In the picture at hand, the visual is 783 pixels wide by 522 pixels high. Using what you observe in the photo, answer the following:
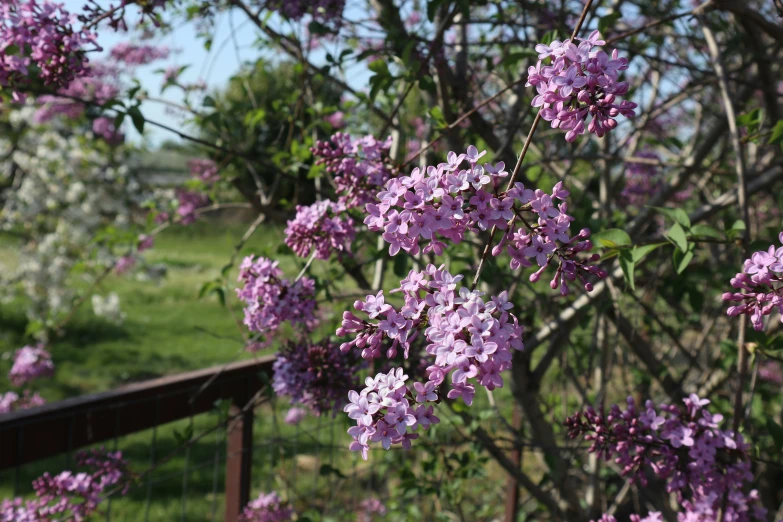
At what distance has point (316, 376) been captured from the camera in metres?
1.66

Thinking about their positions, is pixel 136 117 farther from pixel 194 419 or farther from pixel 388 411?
pixel 194 419

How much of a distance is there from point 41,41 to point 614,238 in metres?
1.30

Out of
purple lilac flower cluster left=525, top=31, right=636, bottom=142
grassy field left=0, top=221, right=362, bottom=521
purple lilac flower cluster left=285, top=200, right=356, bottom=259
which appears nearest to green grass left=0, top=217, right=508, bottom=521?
grassy field left=0, top=221, right=362, bottom=521

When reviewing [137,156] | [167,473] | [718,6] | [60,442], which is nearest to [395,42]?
[718,6]

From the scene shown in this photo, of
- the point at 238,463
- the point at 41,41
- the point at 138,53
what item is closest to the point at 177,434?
the point at 238,463

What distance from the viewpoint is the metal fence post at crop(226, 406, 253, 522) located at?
2238 millimetres

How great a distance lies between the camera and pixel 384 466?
308 centimetres

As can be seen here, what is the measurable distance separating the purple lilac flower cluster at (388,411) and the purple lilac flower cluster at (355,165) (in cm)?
60

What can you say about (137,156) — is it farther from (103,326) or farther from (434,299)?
(434,299)

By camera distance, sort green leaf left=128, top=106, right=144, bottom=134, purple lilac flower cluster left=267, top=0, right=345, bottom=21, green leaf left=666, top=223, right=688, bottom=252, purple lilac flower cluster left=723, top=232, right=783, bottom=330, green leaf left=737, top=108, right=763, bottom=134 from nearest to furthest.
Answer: purple lilac flower cluster left=723, top=232, right=783, bottom=330 → green leaf left=666, top=223, right=688, bottom=252 → green leaf left=737, top=108, right=763, bottom=134 → green leaf left=128, top=106, right=144, bottom=134 → purple lilac flower cluster left=267, top=0, right=345, bottom=21

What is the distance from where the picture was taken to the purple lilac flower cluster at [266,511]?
7.27 feet

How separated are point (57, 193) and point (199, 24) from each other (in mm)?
3783

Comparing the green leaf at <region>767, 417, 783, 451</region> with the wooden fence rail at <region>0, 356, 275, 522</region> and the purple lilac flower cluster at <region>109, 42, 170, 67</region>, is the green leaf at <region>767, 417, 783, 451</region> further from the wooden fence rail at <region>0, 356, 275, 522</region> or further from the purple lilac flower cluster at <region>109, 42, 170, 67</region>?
the purple lilac flower cluster at <region>109, 42, 170, 67</region>

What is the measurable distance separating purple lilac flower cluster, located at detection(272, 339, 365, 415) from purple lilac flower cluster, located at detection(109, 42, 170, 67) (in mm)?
3854
